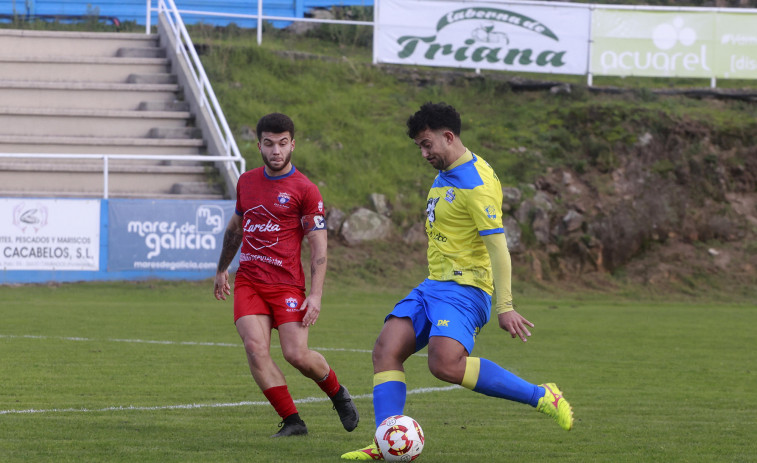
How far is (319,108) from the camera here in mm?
24094

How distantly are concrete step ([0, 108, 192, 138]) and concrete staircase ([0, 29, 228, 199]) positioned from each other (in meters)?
0.02

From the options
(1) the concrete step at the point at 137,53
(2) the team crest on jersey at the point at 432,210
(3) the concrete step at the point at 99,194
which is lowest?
(3) the concrete step at the point at 99,194

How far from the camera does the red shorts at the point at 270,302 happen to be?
6.36 meters

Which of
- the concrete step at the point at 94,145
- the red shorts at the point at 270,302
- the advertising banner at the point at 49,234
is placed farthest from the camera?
the concrete step at the point at 94,145

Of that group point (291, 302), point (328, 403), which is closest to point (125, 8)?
point (328, 403)

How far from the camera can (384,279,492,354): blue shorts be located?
18.4 feet

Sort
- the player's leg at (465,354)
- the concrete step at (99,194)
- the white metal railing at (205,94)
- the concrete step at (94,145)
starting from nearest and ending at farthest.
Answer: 1. the player's leg at (465,354)
2. the concrete step at (99,194)
3. the white metal railing at (205,94)
4. the concrete step at (94,145)

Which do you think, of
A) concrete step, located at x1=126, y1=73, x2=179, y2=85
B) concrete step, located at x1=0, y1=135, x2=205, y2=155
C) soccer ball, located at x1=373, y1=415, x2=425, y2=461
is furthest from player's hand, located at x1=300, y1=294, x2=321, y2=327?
concrete step, located at x1=126, y1=73, x2=179, y2=85

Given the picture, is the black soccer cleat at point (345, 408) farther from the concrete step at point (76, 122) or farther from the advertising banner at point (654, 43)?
the advertising banner at point (654, 43)

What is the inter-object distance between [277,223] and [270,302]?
0.51 m

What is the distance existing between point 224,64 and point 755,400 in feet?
62.3

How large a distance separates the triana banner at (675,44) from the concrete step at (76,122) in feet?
34.0

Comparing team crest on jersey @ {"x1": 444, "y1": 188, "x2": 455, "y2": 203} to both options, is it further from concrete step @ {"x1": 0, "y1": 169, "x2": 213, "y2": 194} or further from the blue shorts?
concrete step @ {"x1": 0, "y1": 169, "x2": 213, "y2": 194}

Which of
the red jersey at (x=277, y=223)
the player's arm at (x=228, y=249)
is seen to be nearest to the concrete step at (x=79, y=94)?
the player's arm at (x=228, y=249)
